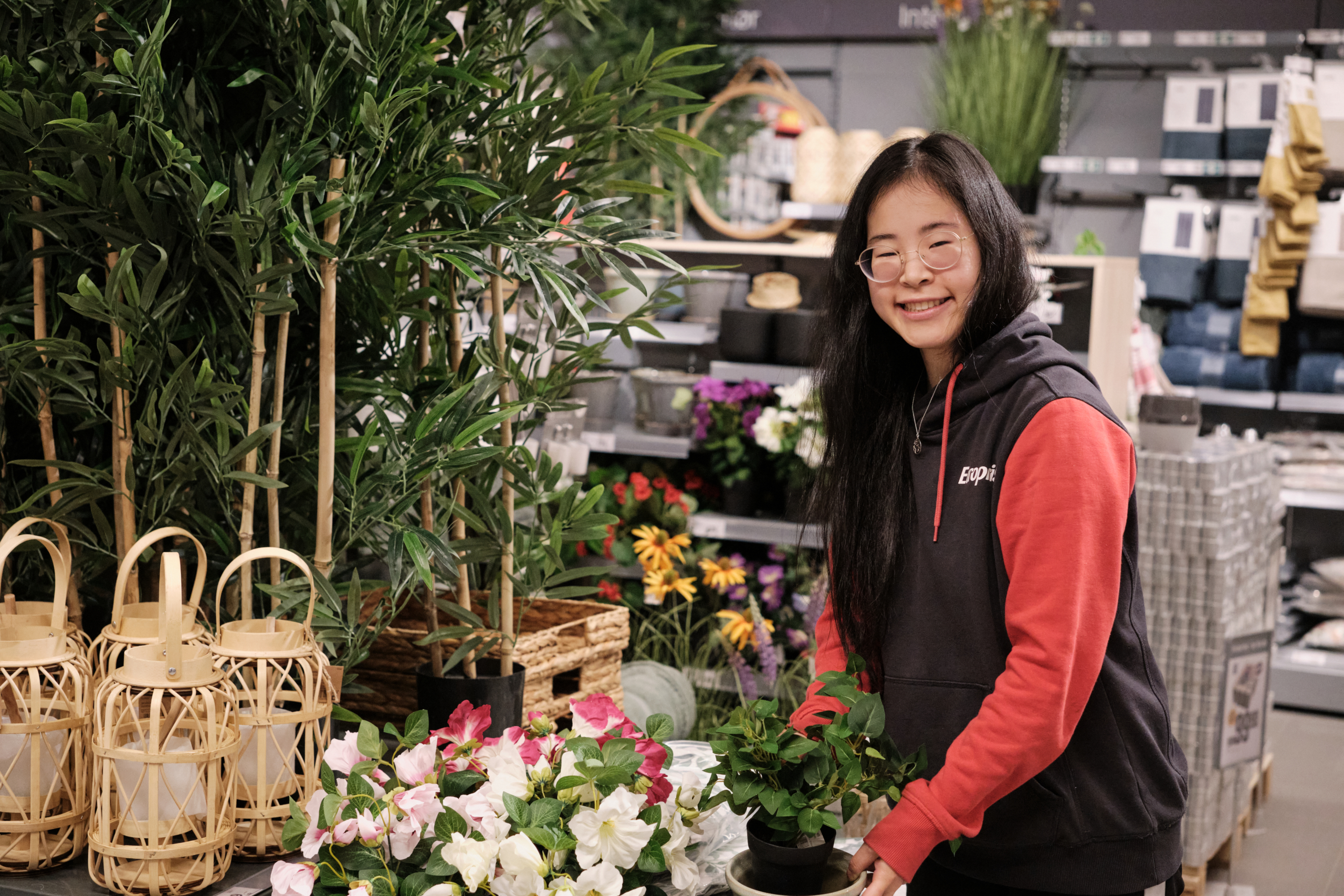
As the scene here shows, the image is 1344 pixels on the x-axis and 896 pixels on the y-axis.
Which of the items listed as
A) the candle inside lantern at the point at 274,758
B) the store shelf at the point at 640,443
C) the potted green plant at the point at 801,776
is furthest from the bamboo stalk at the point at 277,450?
the store shelf at the point at 640,443

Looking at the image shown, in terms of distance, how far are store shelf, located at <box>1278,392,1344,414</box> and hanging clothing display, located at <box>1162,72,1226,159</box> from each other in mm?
1105

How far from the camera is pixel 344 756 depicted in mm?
1322

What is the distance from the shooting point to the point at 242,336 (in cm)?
177

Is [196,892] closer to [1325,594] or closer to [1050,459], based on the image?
[1050,459]

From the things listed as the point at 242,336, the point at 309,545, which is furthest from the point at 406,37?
the point at 309,545

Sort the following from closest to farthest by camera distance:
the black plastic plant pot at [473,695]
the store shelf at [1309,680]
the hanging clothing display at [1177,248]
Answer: the black plastic plant pot at [473,695] → the store shelf at [1309,680] → the hanging clothing display at [1177,248]

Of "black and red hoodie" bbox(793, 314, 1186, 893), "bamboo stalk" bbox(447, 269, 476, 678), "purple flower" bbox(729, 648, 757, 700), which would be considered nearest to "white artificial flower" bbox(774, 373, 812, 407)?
"purple flower" bbox(729, 648, 757, 700)

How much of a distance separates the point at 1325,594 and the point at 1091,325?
2332mm

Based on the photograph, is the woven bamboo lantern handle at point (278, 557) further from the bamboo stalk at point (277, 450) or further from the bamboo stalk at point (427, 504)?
the bamboo stalk at point (427, 504)

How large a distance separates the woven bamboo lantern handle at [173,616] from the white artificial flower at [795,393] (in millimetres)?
2551

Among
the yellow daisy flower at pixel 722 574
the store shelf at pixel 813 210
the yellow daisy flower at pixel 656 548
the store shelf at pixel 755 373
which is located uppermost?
the store shelf at pixel 813 210

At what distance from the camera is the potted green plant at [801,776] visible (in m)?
1.16

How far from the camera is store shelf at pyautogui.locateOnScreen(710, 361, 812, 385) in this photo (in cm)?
403

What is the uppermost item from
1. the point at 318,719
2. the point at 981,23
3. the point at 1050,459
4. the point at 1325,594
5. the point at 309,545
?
the point at 981,23
